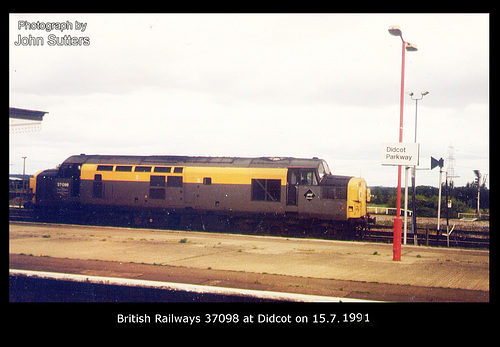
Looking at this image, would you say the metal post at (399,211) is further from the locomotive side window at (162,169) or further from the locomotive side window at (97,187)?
the locomotive side window at (97,187)

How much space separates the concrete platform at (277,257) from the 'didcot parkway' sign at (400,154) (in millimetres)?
2820

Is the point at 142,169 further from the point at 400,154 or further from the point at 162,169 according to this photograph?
the point at 400,154

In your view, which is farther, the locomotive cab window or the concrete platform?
the locomotive cab window

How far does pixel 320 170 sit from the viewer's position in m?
22.0

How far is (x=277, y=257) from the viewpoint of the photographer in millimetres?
13203

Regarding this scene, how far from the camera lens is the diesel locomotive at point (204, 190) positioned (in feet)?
69.7

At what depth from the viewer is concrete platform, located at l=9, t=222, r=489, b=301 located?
1025 centimetres

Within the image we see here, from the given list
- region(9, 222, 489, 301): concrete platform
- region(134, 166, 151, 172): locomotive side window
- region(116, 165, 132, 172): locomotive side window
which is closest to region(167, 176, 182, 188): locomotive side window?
region(134, 166, 151, 172): locomotive side window

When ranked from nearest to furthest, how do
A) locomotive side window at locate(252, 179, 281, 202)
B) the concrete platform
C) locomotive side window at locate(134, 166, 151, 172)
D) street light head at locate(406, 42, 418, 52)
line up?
the concrete platform → street light head at locate(406, 42, 418, 52) → locomotive side window at locate(252, 179, 281, 202) → locomotive side window at locate(134, 166, 151, 172)

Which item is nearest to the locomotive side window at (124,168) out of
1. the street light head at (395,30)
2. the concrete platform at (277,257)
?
the concrete platform at (277,257)

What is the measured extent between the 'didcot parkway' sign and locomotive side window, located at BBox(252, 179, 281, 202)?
31.0 feet

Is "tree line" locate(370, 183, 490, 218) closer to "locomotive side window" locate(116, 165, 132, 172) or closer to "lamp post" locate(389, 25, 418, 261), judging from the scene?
"locomotive side window" locate(116, 165, 132, 172)
